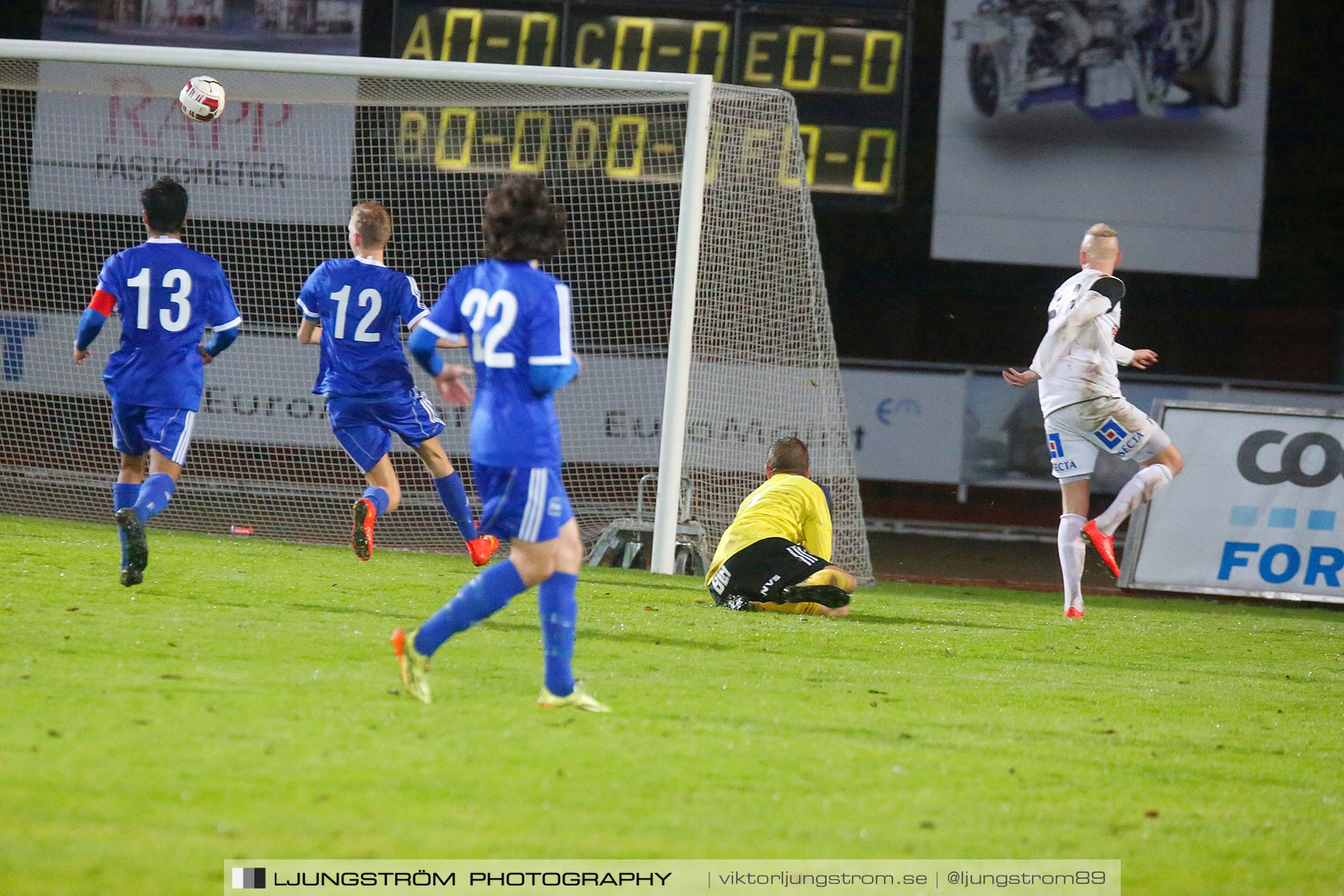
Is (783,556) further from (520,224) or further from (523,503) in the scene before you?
(520,224)

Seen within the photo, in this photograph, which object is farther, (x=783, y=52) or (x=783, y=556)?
(x=783, y=52)

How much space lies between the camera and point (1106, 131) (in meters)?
14.3

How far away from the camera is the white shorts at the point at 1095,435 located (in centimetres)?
753

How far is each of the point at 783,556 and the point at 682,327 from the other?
2.34m

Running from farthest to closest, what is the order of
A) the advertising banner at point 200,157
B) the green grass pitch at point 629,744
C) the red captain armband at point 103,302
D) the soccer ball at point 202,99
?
the advertising banner at point 200,157 → the soccer ball at point 202,99 → the red captain armband at point 103,302 → the green grass pitch at point 629,744

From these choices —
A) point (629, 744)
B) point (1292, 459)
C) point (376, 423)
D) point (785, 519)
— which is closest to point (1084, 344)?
point (785, 519)

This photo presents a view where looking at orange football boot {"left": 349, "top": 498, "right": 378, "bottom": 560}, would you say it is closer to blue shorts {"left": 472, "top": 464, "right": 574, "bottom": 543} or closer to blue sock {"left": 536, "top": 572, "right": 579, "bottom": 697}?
blue sock {"left": 536, "top": 572, "right": 579, "bottom": 697}

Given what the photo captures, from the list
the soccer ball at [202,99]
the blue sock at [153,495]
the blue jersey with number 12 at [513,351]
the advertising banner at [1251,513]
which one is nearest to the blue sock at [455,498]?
the blue sock at [153,495]

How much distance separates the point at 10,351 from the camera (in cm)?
1079

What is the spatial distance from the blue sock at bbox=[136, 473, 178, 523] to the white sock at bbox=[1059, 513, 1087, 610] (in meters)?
4.49

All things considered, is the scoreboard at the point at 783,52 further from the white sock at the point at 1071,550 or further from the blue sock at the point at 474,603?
the blue sock at the point at 474,603

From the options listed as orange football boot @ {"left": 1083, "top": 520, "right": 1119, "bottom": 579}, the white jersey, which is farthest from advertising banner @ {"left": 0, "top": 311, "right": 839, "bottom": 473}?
orange football boot @ {"left": 1083, "top": 520, "right": 1119, "bottom": 579}

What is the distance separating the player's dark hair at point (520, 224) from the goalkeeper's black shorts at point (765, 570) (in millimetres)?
3148

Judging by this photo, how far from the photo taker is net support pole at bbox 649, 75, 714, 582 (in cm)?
891
